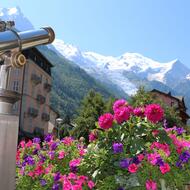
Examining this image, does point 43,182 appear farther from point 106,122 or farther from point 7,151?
point 7,151

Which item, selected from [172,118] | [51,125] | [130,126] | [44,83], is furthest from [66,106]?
[130,126]

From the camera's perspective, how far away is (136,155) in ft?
13.7

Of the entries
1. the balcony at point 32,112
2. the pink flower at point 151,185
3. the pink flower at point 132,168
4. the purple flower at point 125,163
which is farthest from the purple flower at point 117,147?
the balcony at point 32,112

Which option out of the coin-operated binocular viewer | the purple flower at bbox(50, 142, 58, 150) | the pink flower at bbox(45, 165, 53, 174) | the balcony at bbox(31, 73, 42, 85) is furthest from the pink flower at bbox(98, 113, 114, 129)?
the balcony at bbox(31, 73, 42, 85)

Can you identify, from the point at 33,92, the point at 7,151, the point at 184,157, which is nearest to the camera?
the point at 7,151

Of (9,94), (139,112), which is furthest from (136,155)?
(9,94)

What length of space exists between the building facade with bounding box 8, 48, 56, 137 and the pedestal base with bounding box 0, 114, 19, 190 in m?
50.3

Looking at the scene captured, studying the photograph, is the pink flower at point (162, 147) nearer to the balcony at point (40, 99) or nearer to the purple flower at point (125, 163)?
the purple flower at point (125, 163)

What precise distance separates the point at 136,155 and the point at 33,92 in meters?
Answer: 56.5

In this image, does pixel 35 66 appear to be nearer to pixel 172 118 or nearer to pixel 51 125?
pixel 172 118

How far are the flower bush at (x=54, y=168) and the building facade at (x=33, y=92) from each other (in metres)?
46.5

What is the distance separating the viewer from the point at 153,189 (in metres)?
3.87

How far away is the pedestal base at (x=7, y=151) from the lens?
191 cm

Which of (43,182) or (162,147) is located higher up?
(162,147)
